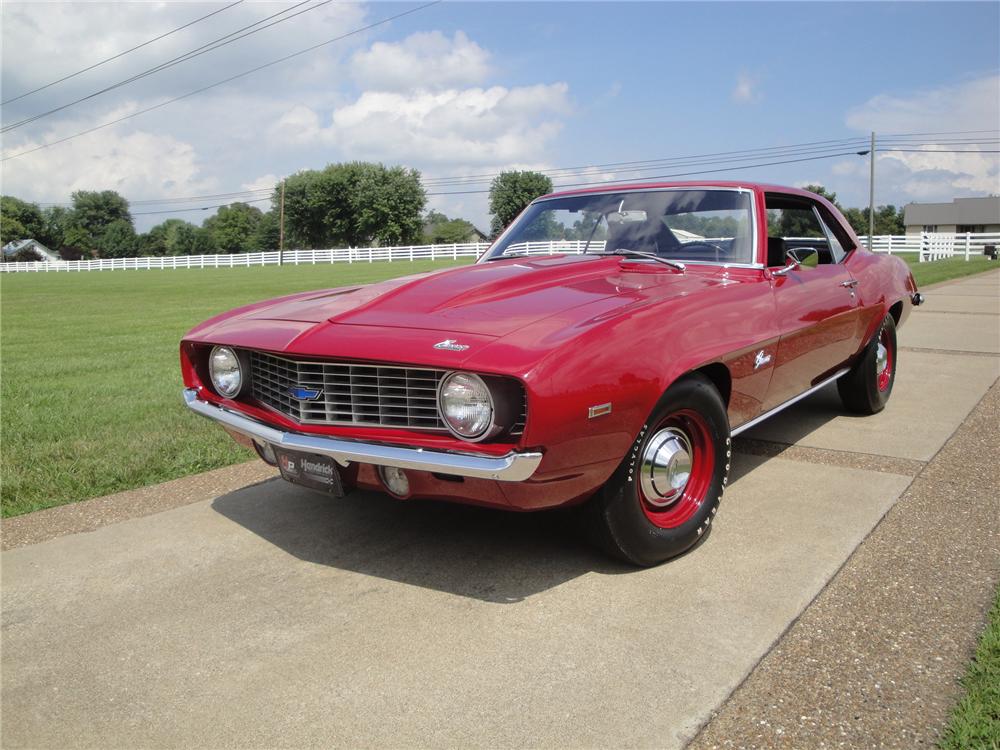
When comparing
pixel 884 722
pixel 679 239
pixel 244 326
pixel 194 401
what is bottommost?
pixel 884 722

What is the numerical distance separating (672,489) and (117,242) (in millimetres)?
113765

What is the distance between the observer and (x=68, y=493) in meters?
4.18

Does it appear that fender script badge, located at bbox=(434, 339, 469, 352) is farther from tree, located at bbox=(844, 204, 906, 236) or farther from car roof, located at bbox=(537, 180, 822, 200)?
tree, located at bbox=(844, 204, 906, 236)

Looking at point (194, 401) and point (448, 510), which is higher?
point (194, 401)

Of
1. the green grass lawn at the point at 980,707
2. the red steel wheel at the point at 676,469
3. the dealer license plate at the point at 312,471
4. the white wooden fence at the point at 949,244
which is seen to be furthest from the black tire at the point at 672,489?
the white wooden fence at the point at 949,244

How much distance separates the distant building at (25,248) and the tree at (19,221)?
1.42 m

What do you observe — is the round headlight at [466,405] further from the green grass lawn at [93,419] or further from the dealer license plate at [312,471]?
the green grass lawn at [93,419]

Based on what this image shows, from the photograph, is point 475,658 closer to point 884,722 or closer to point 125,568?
point 884,722

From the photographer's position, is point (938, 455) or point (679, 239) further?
point (938, 455)

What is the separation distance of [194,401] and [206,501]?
0.69 m

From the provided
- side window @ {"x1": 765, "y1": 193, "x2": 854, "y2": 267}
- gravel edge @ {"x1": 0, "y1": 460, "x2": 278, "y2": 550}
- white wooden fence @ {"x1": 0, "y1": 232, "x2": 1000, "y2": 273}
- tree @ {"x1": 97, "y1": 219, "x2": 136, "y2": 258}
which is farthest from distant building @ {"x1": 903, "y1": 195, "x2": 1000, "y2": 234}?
tree @ {"x1": 97, "y1": 219, "x2": 136, "y2": 258}

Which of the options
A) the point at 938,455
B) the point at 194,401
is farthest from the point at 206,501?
the point at 938,455

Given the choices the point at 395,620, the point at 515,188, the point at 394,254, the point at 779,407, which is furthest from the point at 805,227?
the point at 515,188

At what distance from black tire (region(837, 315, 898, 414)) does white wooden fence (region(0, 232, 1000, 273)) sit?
10.6 m
